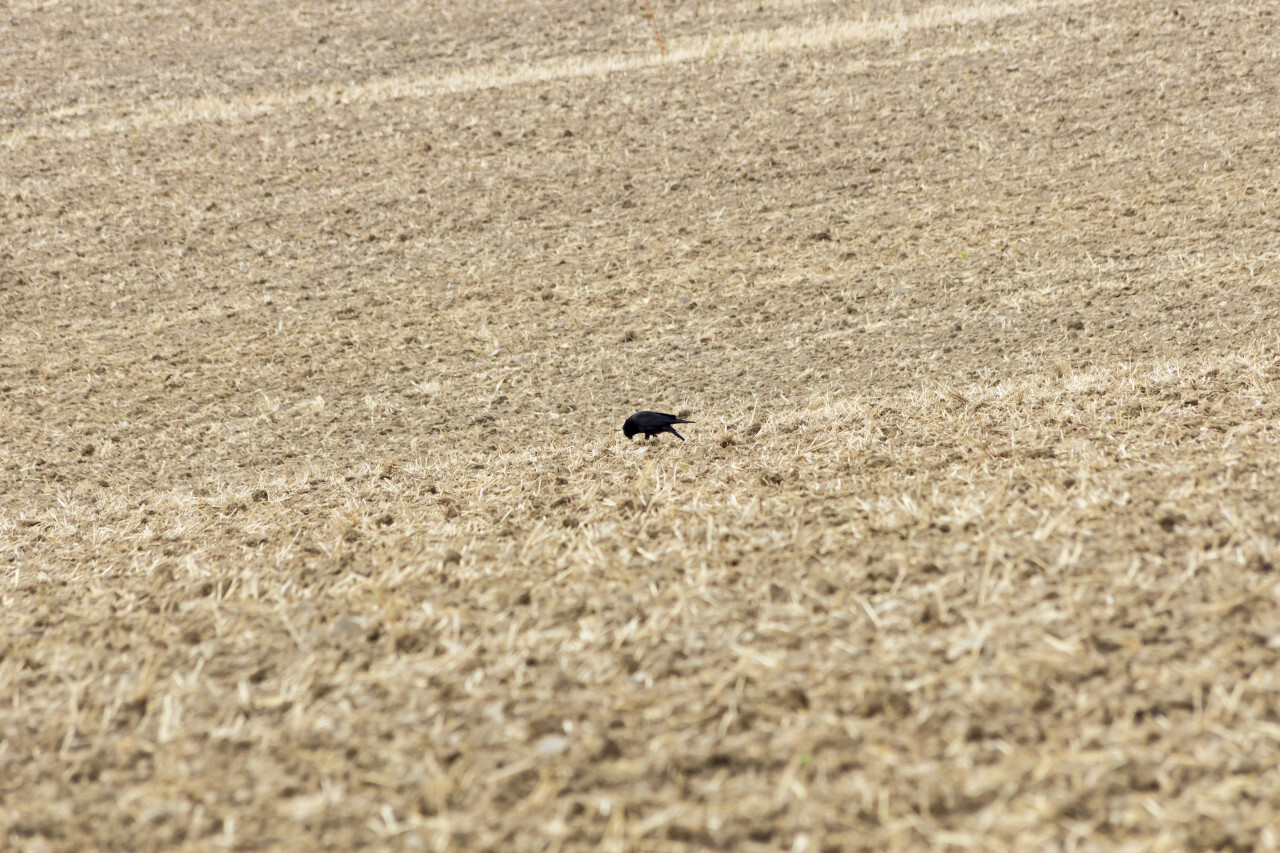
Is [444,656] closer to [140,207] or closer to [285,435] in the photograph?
[285,435]

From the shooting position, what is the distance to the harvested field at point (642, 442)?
313cm

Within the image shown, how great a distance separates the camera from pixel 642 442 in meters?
7.20

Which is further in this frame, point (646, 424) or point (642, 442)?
point (642, 442)

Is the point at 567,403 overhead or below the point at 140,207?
below

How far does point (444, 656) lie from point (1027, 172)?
40.2 feet

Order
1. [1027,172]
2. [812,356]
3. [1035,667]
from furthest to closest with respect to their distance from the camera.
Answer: [1027,172]
[812,356]
[1035,667]

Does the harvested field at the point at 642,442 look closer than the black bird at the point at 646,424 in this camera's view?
Yes

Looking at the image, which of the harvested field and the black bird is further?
the black bird

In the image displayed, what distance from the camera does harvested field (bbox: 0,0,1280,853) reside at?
10.3 ft

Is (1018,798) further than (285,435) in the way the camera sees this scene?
No

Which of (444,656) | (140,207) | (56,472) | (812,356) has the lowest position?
(812,356)

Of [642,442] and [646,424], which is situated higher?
[646,424]

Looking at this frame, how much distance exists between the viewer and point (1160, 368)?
7.54 metres

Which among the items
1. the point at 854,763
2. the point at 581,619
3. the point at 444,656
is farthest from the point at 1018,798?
the point at 444,656
